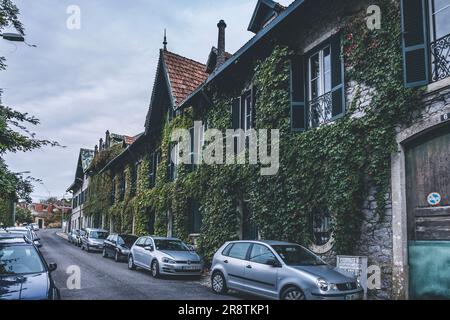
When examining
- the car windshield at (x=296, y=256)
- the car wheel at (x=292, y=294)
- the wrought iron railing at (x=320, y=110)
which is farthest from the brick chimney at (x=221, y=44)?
the car wheel at (x=292, y=294)

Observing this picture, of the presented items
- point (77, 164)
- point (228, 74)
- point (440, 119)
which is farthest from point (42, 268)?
point (77, 164)

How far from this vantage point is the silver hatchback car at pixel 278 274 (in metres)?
7.86

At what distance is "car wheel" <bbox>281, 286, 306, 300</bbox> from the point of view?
26.1 feet

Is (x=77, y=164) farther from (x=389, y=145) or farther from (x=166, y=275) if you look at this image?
(x=389, y=145)

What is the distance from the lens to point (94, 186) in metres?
40.6

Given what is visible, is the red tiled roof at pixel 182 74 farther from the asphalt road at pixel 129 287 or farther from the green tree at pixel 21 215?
the green tree at pixel 21 215

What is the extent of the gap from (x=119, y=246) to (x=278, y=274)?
1264 centimetres

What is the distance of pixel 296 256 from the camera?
29.9ft

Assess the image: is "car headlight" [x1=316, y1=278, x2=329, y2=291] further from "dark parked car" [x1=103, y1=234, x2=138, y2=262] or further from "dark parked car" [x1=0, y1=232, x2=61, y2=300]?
"dark parked car" [x1=103, y1=234, x2=138, y2=262]

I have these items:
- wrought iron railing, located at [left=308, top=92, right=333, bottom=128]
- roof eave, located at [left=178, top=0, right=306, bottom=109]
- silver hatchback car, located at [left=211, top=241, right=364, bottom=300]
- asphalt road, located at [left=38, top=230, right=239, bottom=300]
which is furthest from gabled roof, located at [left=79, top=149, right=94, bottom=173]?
silver hatchback car, located at [left=211, top=241, right=364, bottom=300]

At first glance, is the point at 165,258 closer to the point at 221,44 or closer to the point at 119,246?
the point at 119,246

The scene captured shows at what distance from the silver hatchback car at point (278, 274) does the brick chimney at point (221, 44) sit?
11306 mm

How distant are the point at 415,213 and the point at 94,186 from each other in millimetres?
35969

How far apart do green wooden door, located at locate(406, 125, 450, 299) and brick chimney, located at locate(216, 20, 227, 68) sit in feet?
40.0
